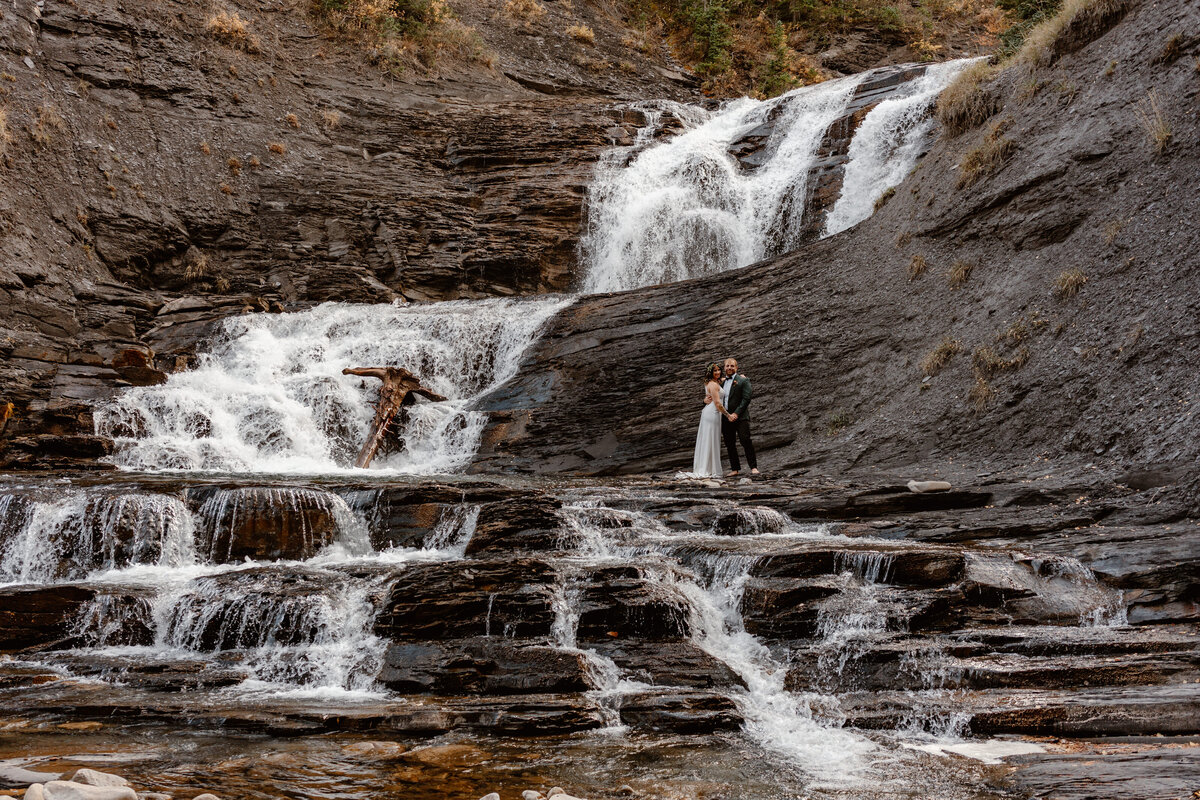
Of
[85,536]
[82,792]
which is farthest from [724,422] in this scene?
[82,792]

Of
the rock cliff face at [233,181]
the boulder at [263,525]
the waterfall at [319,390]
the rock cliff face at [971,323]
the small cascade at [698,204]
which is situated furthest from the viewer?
the small cascade at [698,204]

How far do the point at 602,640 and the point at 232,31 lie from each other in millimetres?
27364

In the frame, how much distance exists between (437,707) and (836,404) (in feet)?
34.3

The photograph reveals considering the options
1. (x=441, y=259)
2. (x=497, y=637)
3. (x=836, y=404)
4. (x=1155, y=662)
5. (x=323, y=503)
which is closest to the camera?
(x=1155, y=662)

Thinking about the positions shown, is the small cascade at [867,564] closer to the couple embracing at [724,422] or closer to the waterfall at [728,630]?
the waterfall at [728,630]

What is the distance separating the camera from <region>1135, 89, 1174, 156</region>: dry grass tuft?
44.5 ft

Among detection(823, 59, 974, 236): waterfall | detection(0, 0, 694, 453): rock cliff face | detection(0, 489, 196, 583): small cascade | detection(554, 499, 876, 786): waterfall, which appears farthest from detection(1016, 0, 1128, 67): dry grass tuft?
detection(0, 489, 196, 583): small cascade

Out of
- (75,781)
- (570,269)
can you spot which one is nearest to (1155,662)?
(75,781)

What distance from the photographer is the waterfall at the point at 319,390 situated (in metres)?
16.5

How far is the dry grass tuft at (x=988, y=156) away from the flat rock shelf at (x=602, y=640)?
27.6ft

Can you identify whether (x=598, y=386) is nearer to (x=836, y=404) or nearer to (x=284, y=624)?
(x=836, y=404)

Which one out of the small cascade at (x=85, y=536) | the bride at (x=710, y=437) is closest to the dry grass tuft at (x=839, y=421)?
the bride at (x=710, y=437)

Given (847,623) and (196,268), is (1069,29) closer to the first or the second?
(847,623)

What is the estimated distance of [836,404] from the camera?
600 inches
